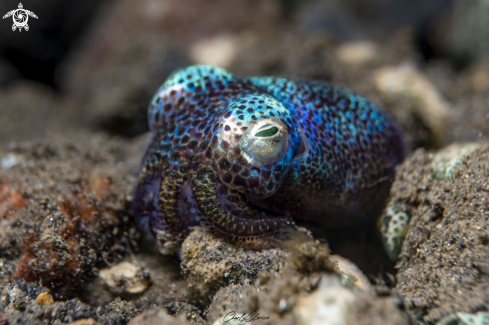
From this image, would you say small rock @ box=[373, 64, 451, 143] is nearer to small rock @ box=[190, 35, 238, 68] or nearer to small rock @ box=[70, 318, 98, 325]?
small rock @ box=[190, 35, 238, 68]

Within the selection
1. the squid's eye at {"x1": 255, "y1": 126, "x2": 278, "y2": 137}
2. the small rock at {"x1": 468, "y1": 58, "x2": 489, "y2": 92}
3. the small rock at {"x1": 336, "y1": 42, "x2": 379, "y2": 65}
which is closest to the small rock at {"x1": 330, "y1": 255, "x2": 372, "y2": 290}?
the squid's eye at {"x1": 255, "y1": 126, "x2": 278, "y2": 137}

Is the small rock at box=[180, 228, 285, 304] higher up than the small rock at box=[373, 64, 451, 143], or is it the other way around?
the small rock at box=[373, 64, 451, 143]

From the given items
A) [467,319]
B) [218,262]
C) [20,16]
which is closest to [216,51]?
[218,262]

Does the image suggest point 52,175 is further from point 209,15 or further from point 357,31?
point 357,31

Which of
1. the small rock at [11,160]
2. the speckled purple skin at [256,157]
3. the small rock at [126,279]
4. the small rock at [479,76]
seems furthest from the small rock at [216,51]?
the small rock at [479,76]

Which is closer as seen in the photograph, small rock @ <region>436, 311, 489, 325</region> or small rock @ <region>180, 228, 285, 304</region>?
small rock @ <region>436, 311, 489, 325</region>

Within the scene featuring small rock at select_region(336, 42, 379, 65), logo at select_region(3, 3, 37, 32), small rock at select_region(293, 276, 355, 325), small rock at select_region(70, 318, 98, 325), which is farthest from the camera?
logo at select_region(3, 3, 37, 32)

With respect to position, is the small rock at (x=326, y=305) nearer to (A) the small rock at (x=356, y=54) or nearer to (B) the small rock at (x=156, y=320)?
(B) the small rock at (x=156, y=320)
